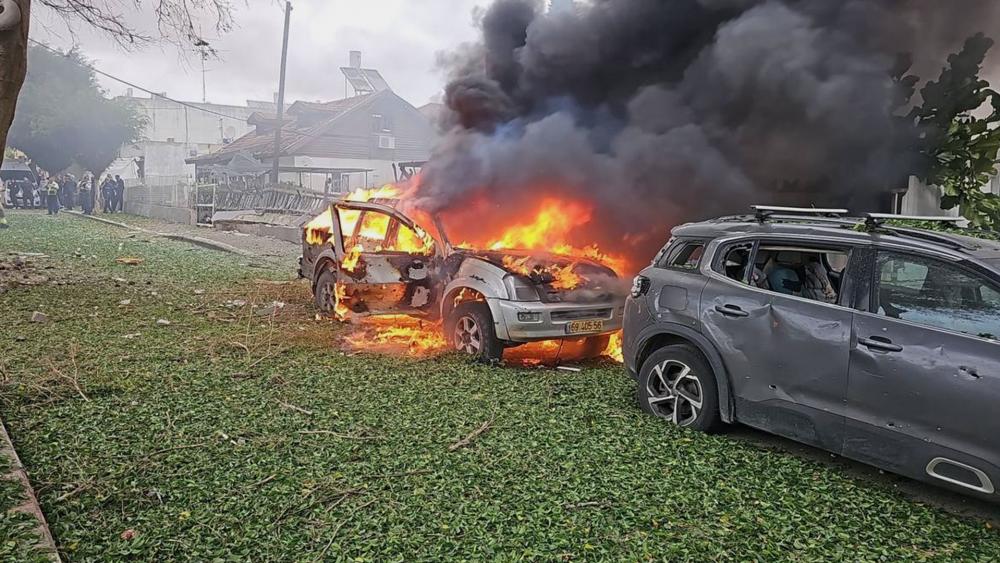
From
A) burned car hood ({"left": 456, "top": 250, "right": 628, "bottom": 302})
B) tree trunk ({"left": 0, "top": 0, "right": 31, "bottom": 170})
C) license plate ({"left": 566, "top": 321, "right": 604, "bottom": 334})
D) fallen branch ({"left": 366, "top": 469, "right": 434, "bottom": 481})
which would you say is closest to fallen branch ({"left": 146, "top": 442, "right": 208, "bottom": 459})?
fallen branch ({"left": 366, "top": 469, "right": 434, "bottom": 481})

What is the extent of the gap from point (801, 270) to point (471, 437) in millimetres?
2620

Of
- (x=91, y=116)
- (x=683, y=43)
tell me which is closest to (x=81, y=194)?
(x=91, y=116)

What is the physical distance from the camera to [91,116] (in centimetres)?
3662

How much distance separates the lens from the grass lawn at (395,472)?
140 inches

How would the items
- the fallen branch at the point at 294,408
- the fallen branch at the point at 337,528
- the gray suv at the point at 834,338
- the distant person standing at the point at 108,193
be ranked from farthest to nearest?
1. the distant person standing at the point at 108,193
2. the fallen branch at the point at 294,408
3. the gray suv at the point at 834,338
4. the fallen branch at the point at 337,528

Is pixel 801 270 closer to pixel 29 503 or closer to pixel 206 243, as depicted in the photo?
pixel 29 503

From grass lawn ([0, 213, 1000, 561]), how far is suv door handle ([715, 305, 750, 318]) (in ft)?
3.07

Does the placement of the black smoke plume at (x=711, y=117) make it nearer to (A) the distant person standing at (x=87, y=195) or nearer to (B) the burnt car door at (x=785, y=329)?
(B) the burnt car door at (x=785, y=329)

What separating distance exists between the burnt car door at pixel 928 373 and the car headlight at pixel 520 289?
3.34m

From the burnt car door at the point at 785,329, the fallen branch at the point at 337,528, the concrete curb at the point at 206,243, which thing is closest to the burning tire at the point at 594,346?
the burnt car door at the point at 785,329

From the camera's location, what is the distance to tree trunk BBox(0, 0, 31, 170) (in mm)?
7650

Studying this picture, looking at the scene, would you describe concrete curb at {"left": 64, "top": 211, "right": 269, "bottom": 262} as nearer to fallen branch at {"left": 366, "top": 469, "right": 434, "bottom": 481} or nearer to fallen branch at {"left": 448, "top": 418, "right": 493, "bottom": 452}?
fallen branch at {"left": 448, "top": 418, "right": 493, "bottom": 452}

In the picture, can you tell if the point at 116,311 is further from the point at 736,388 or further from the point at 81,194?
the point at 81,194

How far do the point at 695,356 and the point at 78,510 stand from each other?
13.3 feet
